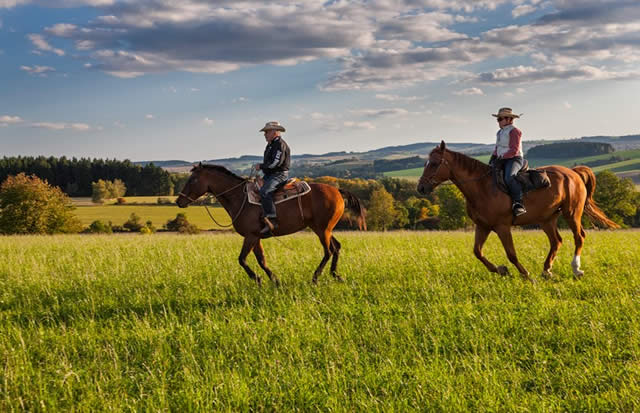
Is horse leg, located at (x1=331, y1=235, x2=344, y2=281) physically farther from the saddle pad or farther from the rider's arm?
the rider's arm

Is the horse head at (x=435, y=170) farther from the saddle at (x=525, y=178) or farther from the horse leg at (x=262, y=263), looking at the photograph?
the horse leg at (x=262, y=263)

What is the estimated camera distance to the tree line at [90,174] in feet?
339

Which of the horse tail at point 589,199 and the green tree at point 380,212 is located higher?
the horse tail at point 589,199

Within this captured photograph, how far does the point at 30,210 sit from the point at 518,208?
49716 mm

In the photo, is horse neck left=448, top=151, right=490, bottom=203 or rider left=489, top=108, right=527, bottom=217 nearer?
rider left=489, top=108, right=527, bottom=217

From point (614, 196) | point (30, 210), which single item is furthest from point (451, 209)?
point (30, 210)

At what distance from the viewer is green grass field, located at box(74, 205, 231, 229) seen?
69.2m

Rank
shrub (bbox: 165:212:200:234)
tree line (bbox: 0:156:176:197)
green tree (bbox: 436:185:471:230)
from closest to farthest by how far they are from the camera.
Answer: green tree (bbox: 436:185:471:230) < shrub (bbox: 165:212:200:234) < tree line (bbox: 0:156:176:197)

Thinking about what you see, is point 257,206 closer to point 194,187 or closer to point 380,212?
point 194,187

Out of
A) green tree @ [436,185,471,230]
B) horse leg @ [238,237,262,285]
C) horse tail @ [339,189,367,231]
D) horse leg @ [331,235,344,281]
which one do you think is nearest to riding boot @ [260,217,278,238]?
horse leg @ [238,237,262,285]

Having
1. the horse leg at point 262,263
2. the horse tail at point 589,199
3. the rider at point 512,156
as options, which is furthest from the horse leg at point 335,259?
the horse tail at point 589,199

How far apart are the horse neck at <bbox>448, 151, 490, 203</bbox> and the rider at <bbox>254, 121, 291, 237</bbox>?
3319 millimetres

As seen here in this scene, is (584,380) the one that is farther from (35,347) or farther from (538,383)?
(35,347)

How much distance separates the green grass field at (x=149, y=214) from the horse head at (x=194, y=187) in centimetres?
5470
